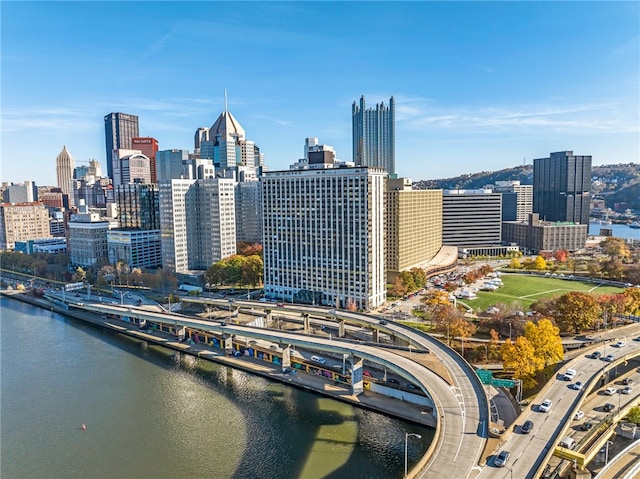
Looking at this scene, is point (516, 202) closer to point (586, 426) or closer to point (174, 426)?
point (586, 426)

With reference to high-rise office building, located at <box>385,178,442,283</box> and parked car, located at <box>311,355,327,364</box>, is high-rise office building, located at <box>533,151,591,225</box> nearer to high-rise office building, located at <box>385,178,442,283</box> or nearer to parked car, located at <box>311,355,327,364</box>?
high-rise office building, located at <box>385,178,442,283</box>

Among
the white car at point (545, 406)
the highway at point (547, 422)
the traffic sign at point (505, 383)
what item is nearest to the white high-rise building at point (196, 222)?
the traffic sign at point (505, 383)

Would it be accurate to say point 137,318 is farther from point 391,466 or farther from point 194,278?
point 391,466

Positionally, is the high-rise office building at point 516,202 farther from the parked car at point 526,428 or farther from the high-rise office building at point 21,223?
the high-rise office building at point 21,223

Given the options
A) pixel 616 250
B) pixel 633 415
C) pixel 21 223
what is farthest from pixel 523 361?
pixel 21 223

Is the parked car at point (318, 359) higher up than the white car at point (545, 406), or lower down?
lower down

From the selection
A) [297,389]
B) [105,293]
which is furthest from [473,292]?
[105,293]
